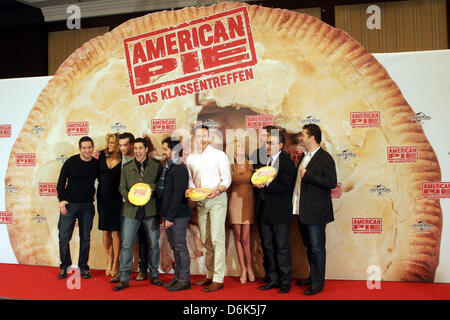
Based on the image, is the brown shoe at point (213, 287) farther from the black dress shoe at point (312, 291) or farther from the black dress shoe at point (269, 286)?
the black dress shoe at point (312, 291)

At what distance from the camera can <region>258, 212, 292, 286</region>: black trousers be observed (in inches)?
144

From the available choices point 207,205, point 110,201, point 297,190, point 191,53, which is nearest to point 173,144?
point 207,205

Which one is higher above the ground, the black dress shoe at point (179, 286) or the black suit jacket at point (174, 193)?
the black suit jacket at point (174, 193)

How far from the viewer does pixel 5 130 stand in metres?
5.01

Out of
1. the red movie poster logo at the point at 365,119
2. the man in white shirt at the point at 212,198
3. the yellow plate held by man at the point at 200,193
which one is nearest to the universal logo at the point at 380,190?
the red movie poster logo at the point at 365,119

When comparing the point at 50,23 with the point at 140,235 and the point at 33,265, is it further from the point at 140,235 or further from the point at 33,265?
the point at 140,235

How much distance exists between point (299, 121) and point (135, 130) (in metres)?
1.87

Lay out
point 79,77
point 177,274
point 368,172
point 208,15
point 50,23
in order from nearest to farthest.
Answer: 1. point 177,274
2. point 368,172
3. point 208,15
4. point 79,77
5. point 50,23

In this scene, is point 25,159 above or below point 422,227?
above

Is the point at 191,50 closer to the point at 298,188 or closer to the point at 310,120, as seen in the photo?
the point at 310,120

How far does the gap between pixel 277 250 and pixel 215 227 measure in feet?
2.04

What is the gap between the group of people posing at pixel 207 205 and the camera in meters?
3.61

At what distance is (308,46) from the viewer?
13.9 feet

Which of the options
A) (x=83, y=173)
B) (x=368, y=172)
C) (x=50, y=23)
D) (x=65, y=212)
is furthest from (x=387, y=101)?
(x=50, y=23)
